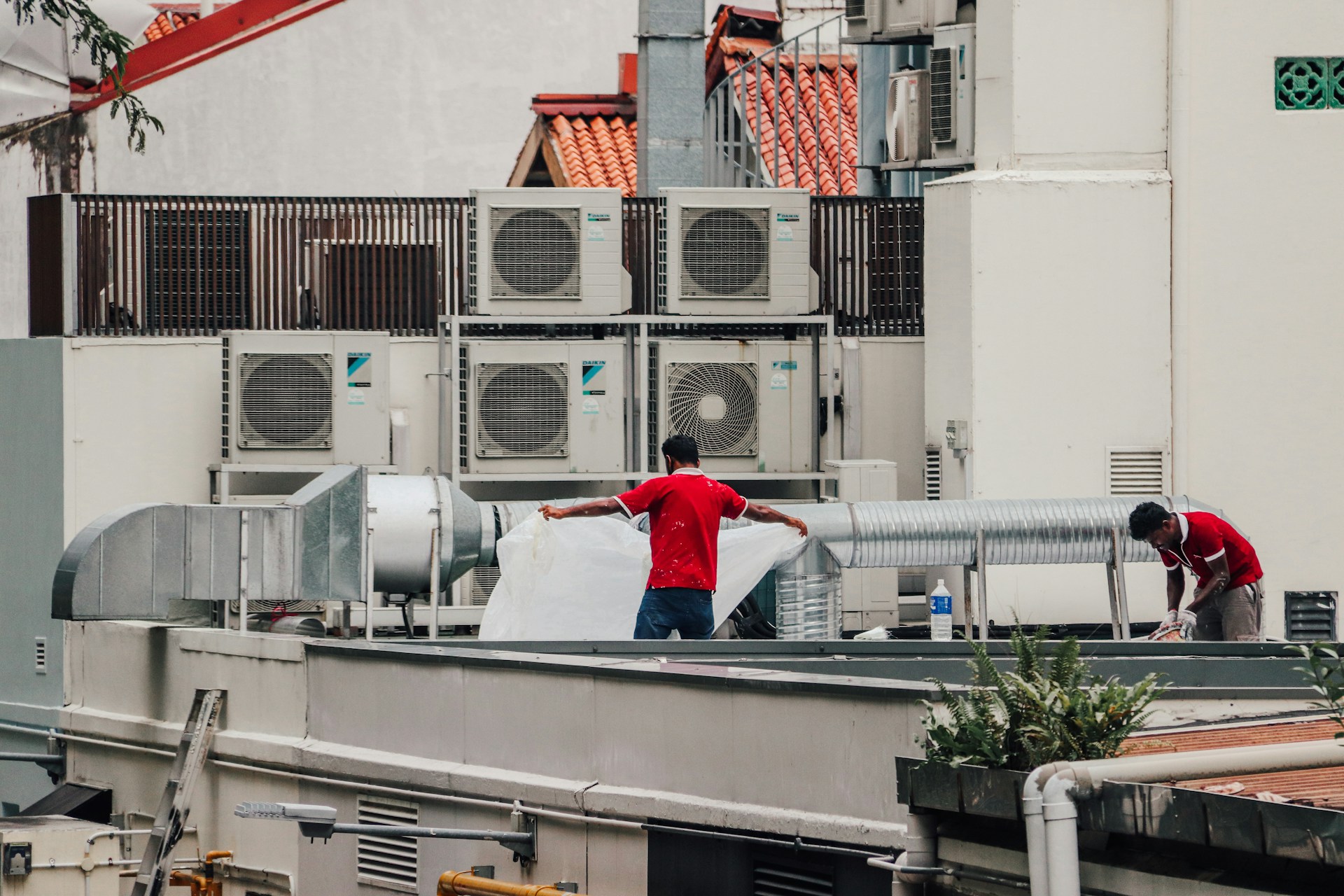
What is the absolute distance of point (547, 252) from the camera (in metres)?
14.0

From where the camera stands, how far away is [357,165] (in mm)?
27000

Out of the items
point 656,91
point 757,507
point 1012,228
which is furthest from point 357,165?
point 757,507

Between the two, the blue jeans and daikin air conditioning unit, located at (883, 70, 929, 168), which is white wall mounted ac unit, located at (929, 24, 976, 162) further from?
the blue jeans

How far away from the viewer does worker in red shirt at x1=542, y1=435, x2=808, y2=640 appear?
1013 centimetres

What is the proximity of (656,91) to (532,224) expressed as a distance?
3733mm

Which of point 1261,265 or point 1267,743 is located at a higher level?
point 1261,265

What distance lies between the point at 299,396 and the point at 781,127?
10532 mm

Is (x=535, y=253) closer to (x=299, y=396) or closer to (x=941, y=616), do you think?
(x=299, y=396)

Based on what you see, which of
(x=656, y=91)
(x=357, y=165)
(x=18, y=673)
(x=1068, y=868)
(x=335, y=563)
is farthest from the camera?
(x=357, y=165)

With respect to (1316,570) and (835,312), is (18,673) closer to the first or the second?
(835,312)

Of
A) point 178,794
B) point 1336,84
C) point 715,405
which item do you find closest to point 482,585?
point 715,405

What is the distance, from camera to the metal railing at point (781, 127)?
20250 millimetres

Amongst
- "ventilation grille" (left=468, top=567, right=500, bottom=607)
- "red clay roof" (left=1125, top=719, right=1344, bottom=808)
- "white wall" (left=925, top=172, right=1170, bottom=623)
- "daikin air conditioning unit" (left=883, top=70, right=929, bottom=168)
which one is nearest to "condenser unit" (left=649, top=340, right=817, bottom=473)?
"white wall" (left=925, top=172, right=1170, bottom=623)

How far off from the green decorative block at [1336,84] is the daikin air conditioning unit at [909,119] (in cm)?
284
